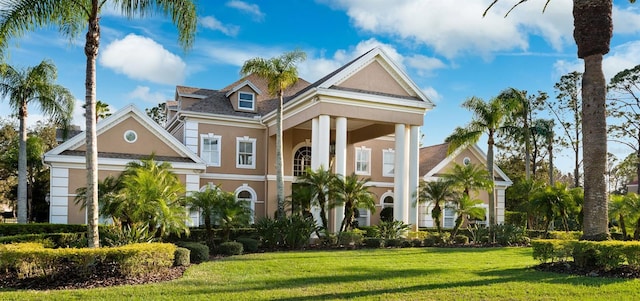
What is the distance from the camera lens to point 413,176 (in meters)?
26.4

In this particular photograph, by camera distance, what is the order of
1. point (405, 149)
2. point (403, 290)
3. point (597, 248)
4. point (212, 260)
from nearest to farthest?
1. point (403, 290)
2. point (597, 248)
3. point (212, 260)
4. point (405, 149)

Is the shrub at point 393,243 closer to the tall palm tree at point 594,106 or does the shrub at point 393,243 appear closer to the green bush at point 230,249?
the green bush at point 230,249

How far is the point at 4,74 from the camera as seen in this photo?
24.9 m

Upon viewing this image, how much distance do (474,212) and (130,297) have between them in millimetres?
17631

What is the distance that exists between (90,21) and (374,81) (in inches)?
594

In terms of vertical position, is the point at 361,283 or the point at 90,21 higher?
the point at 90,21

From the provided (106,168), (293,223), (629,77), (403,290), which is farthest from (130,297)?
(629,77)

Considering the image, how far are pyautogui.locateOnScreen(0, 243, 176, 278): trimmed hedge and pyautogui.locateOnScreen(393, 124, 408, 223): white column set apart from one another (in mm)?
14808

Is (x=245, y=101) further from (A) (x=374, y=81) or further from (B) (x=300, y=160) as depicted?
(A) (x=374, y=81)

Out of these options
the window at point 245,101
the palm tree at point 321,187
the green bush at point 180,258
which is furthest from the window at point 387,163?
the green bush at point 180,258

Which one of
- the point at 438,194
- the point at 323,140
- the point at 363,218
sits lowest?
the point at 363,218

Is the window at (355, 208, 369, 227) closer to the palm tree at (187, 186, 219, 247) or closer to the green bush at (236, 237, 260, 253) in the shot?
the green bush at (236, 237, 260, 253)

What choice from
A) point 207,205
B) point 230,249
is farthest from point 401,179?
point 230,249

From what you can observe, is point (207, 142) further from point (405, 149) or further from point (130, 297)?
point (130, 297)
